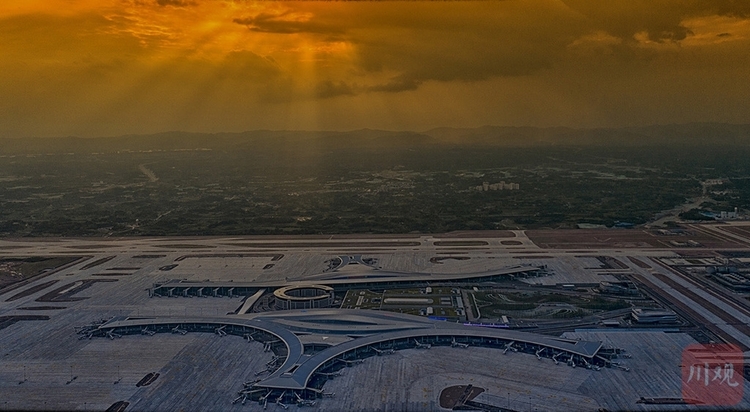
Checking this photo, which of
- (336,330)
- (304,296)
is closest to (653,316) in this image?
(336,330)

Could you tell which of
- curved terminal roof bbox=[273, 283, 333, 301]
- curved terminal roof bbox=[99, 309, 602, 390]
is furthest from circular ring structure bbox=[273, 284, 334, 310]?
curved terminal roof bbox=[99, 309, 602, 390]

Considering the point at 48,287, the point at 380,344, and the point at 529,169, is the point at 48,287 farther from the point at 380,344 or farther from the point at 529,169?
the point at 529,169

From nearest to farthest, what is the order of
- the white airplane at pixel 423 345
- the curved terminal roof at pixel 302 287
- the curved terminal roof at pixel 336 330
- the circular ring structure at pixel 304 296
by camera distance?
the curved terminal roof at pixel 336 330 → the white airplane at pixel 423 345 → the circular ring structure at pixel 304 296 → the curved terminal roof at pixel 302 287

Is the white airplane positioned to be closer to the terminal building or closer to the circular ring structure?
the circular ring structure

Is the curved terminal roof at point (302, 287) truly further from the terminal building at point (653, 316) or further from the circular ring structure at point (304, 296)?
the terminal building at point (653, 316)

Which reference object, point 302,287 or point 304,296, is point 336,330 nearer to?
point 304,296

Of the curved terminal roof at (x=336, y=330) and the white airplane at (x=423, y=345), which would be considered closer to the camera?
the curved terminal roof at (x=336, y=330)

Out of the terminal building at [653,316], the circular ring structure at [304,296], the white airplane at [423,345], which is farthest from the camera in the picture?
the circular ring structure at [304,296]

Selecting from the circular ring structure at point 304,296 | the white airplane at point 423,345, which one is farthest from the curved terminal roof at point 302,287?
the white airplane at point 423,345

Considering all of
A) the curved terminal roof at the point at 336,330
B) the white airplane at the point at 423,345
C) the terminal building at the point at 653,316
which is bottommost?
the white airplane at the point at 423,345
